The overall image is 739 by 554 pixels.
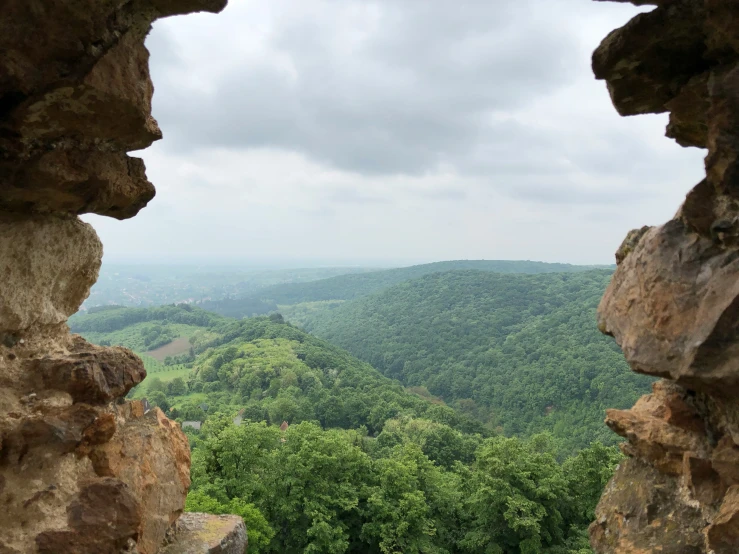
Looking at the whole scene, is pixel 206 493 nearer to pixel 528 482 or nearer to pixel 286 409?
pixel 528 482

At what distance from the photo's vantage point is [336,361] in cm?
9769

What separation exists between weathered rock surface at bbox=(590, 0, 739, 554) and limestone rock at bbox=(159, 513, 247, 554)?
543cm

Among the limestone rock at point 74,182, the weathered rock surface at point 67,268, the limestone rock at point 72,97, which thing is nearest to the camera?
the limestone rock at point 72,97

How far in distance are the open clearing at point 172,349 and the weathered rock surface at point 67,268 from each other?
121348mm

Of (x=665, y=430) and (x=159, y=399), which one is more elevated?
(x=665, y=430)

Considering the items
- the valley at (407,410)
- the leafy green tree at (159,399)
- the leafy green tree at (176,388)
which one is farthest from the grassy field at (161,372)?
the leafy green tree at (159,399)

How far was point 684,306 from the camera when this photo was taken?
207 inches

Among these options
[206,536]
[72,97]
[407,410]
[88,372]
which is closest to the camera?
[72,97]

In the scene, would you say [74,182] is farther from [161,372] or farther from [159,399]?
[161,372]

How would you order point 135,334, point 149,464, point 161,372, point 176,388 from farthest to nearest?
point 135,334 < point 161,372 < point 176,388 < point 149,464

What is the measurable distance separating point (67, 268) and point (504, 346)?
11666 cm

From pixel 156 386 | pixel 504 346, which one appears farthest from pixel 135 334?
pixel 504 346

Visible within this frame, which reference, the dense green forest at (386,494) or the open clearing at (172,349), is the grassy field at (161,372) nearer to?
the open clearing at (172,349)

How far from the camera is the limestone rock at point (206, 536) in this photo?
6.51m
